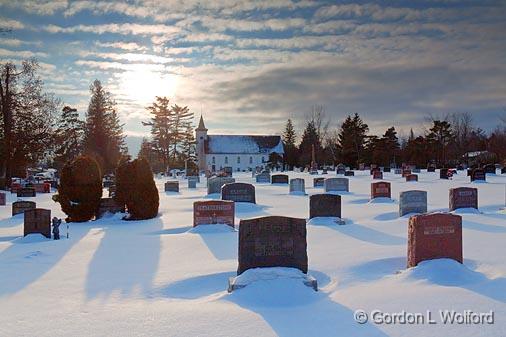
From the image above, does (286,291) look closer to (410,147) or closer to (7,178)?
(7,178)

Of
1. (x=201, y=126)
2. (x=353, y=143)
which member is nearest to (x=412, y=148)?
(x=353, y=143)

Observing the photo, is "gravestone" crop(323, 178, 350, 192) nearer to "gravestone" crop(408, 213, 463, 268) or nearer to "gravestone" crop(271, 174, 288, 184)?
"gravestone" crop(271, 174, 288, 184)

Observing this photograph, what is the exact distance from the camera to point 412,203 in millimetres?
14789

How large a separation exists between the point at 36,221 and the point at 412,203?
443 inches

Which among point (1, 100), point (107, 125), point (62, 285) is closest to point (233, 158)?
point (107, 125)

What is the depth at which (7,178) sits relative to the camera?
125 ft

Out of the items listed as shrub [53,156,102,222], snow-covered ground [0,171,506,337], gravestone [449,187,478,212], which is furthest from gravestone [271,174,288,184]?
snow-covered ground [0,171,506,337]

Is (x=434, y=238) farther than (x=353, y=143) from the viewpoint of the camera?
No

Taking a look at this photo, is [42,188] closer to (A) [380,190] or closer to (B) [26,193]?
(B) [26,193]

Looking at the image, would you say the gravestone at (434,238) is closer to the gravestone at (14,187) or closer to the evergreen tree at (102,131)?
the gravestone at (14,187)

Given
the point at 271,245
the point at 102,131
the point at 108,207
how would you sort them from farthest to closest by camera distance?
the point at 102,131 → the point at 108,207 → the point at 271,245

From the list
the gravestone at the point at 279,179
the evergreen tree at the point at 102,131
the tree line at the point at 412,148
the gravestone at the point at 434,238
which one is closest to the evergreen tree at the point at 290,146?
the tree line at the point at 412,148

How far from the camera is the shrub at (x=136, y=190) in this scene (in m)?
16.6

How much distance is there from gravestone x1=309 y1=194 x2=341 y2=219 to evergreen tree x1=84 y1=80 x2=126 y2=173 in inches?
1815
